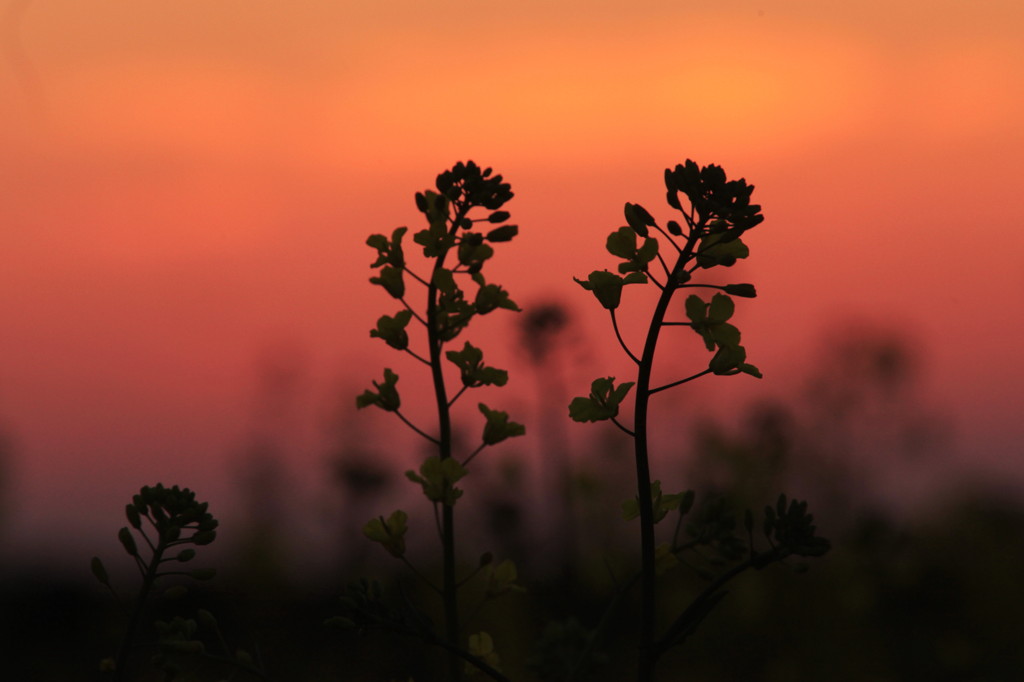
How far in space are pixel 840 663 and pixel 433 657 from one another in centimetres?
235

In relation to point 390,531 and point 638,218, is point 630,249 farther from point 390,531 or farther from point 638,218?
point 390,531

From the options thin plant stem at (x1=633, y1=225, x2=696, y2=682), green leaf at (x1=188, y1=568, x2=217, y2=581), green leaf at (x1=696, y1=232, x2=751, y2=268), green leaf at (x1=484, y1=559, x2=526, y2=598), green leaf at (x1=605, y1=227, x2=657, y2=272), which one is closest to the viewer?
thin plant stem at (x1=633, y1=225, x2=696, y2=682)

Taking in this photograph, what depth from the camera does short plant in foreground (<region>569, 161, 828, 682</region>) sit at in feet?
6.05

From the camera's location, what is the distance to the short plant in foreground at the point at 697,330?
6.05 feet

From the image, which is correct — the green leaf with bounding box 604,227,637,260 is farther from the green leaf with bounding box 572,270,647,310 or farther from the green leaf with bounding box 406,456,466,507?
the green leaf with bounding box 406,456,466,507

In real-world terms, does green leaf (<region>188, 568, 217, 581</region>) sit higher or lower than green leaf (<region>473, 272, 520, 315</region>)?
lower

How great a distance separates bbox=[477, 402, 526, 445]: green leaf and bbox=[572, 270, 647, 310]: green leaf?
41 centimetres

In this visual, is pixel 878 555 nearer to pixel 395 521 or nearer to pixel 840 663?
pixel 840 663

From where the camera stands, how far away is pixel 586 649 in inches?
73.5

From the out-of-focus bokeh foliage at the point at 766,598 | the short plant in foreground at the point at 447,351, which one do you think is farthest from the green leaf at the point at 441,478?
the out-of-focus bokeh foliage at the point at 766,598

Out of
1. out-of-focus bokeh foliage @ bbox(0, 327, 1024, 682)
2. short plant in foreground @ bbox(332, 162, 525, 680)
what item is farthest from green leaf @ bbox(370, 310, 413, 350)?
out-of-focus bokeh foliage @ bbox(0, 327, 1024, 682)

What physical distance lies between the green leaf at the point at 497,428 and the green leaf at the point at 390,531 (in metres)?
0.27

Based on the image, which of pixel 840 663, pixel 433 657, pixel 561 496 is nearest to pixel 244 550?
pixel 433 657

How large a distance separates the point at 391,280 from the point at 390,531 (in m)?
0.49
